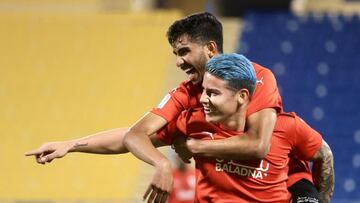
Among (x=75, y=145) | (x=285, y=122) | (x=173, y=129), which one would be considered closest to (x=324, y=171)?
(x=285, y=122)

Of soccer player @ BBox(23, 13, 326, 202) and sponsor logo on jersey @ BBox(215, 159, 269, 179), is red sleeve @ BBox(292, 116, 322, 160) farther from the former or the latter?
sponsor logo on jersey @ BBox(215, 159, 269, 179)

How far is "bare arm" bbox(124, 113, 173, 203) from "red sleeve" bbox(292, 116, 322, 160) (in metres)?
0.59

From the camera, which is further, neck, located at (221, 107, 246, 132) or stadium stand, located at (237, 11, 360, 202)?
stadium stand, located at (237, 11, 360, 202)

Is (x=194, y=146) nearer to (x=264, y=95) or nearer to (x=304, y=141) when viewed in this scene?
(x=264, y=95)

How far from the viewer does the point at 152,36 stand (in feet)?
40.6

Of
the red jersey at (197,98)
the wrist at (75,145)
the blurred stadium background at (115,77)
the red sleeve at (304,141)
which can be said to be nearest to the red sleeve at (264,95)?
the red jersey at (197,98)

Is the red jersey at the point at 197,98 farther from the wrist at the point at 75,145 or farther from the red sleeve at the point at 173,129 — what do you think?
the wrist at the point at 75,145

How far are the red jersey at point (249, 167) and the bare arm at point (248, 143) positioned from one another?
0.07 m

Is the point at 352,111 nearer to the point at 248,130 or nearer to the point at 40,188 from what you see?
the point at 40,188

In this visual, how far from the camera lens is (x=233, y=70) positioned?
3898 millimetres

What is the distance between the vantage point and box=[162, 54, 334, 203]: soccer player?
3926 mm

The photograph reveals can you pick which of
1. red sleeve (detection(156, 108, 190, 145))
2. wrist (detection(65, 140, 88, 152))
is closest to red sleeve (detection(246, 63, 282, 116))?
red sleeve (detection(156, 108, 190, 145))

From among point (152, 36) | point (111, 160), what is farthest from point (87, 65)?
point (111, 160)

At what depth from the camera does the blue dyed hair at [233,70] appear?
12.8 feet
